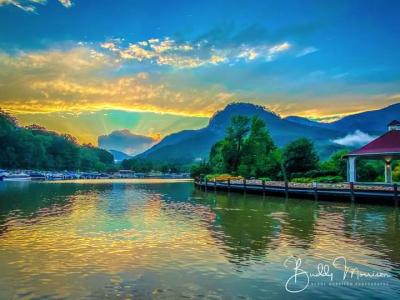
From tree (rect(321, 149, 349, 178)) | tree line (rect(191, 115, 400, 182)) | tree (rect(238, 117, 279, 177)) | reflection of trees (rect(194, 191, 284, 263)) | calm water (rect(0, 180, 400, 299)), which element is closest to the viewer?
calm water (rect(0, 180, 400, 299))

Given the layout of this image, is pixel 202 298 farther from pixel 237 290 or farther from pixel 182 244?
pixel 182 244

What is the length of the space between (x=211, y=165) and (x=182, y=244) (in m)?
94.7

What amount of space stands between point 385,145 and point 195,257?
3362 cm

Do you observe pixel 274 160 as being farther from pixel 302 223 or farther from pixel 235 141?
pixel 302 223

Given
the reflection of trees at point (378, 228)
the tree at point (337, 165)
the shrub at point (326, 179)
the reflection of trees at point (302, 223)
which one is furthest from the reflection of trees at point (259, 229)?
the tree at point (337, 165)

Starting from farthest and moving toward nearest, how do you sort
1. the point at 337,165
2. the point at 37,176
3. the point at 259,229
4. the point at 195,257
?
the point at 37,176, the point at 337,165, the point at 259,229, the point at 195,257

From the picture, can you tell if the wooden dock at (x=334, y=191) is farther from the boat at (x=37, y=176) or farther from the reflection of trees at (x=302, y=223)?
the boat at (x=37, y=176)

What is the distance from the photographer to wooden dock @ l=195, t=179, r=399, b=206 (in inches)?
1395

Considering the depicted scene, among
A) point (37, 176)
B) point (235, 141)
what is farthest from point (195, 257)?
point (37, 176)

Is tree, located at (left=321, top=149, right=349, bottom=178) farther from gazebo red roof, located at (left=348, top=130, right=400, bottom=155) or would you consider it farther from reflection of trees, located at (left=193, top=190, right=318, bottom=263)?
A: reflection of trees, located at (left=193, top=190, right=318, bottom=263)

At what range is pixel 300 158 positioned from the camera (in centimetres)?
6294

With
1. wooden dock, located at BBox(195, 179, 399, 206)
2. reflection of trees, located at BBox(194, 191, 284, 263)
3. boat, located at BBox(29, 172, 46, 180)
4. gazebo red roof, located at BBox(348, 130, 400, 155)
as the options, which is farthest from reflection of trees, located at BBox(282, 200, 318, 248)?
boat, located at BBox(29, 172, 46, 180)

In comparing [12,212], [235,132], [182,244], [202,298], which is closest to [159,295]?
[202,298]

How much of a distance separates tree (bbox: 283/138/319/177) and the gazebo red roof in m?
17.6
